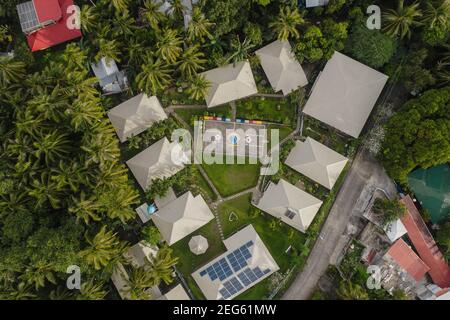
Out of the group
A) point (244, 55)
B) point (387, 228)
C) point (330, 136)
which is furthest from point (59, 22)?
point (387, 228)

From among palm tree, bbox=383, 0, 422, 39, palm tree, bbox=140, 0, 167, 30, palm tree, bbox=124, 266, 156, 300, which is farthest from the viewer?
palm tree, bbox=140, 0, 167, 30

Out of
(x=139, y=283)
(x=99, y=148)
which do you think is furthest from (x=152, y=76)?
(x=139, y=283)

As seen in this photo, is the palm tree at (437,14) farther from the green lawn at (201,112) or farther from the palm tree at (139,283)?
the palm tree at (139,283)

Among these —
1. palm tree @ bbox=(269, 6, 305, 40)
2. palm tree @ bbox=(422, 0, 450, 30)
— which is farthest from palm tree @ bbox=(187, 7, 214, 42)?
palm tree @ bbox=(422, 0, 450, 30)

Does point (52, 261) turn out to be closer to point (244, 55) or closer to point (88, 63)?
point (88, 63)

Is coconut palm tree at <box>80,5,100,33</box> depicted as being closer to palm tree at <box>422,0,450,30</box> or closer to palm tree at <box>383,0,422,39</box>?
palm tree at <box>383,0,422,39</box>

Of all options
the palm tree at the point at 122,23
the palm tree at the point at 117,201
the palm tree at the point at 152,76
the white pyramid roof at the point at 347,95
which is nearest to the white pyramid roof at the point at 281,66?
the white pyramid roof at the point at 347,95
